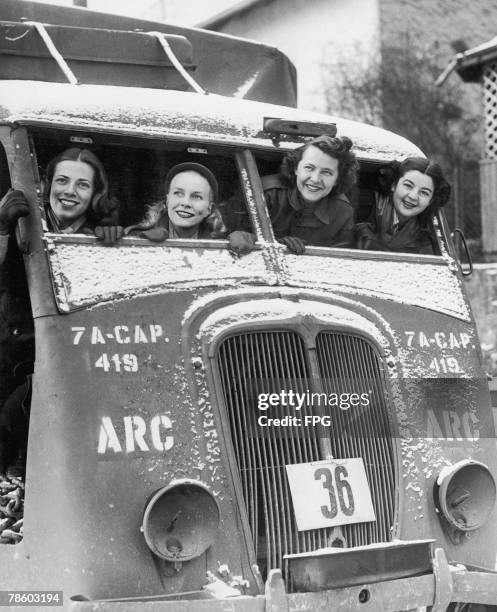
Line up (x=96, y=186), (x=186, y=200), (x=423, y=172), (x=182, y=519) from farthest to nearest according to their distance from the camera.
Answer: (x=423, y=172) < (x=186, y=200) < (x=96, y=186) < (x=182, y=519)

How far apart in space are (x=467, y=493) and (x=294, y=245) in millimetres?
1332

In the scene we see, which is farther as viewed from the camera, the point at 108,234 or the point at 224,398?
the point at 108,234

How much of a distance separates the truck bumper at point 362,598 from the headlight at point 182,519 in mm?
195

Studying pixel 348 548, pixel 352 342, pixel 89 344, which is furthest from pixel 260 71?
pixel 348 548

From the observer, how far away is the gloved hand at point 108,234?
13.7 ft

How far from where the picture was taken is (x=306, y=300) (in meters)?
4.36

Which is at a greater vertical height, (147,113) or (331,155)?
(147,113)

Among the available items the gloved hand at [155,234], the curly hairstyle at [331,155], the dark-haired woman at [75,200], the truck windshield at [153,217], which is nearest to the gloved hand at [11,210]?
the dark-haired woman at [75,200]

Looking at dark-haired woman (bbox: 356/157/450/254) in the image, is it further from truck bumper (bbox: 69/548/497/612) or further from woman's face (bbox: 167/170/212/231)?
truck bumper (bbox: 69/548/497/612)

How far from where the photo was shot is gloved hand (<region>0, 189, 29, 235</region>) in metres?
4.01

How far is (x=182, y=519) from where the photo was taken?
3.81 m

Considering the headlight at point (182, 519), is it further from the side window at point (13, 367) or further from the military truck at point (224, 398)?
the side window at point (13, 367)

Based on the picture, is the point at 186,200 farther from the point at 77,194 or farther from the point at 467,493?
the point at 467,493

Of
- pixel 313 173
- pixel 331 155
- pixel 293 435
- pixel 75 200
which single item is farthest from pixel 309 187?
pixel 293 435
